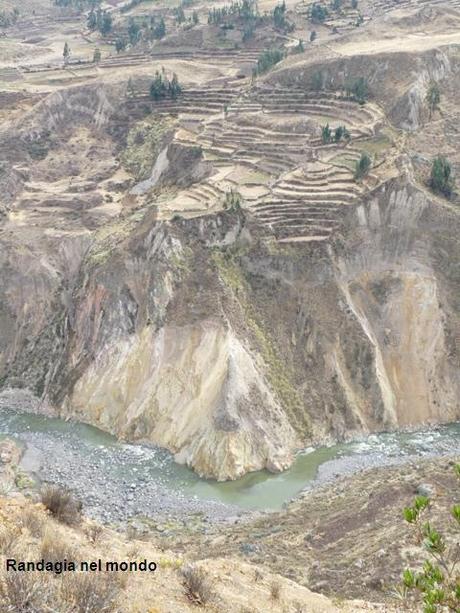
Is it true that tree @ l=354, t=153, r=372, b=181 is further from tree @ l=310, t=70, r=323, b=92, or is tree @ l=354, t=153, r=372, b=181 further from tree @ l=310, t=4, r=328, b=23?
tree @ l=310, t=4, r=328, b=23

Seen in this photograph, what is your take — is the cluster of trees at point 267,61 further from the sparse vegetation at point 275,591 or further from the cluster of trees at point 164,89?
the sparse vegetation at point 275,591

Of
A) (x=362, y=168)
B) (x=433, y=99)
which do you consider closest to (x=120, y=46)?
(x=433, y=99)

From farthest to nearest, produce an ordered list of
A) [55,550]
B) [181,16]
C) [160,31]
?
[181,16], [160,31], [55,550]

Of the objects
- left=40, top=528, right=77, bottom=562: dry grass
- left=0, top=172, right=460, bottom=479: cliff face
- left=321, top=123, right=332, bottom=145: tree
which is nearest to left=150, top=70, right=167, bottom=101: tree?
left=321, top=123, right=332, bottom=145: tree

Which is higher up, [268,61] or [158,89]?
[268,61]

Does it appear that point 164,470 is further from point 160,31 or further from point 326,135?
point 160,31

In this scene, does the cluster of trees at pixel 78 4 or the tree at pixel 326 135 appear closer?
the tree at pixel 326 135

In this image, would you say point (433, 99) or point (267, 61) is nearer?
point (433, 99)

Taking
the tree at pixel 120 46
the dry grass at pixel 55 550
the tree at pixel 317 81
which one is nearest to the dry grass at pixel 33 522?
the dry grass at pixel 55 550

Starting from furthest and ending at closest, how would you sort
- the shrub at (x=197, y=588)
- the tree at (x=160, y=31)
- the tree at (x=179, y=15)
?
the tree at (x=179, y=15) < the tree at (x=160, y=31) < the shrub at (x=197, y=588)
